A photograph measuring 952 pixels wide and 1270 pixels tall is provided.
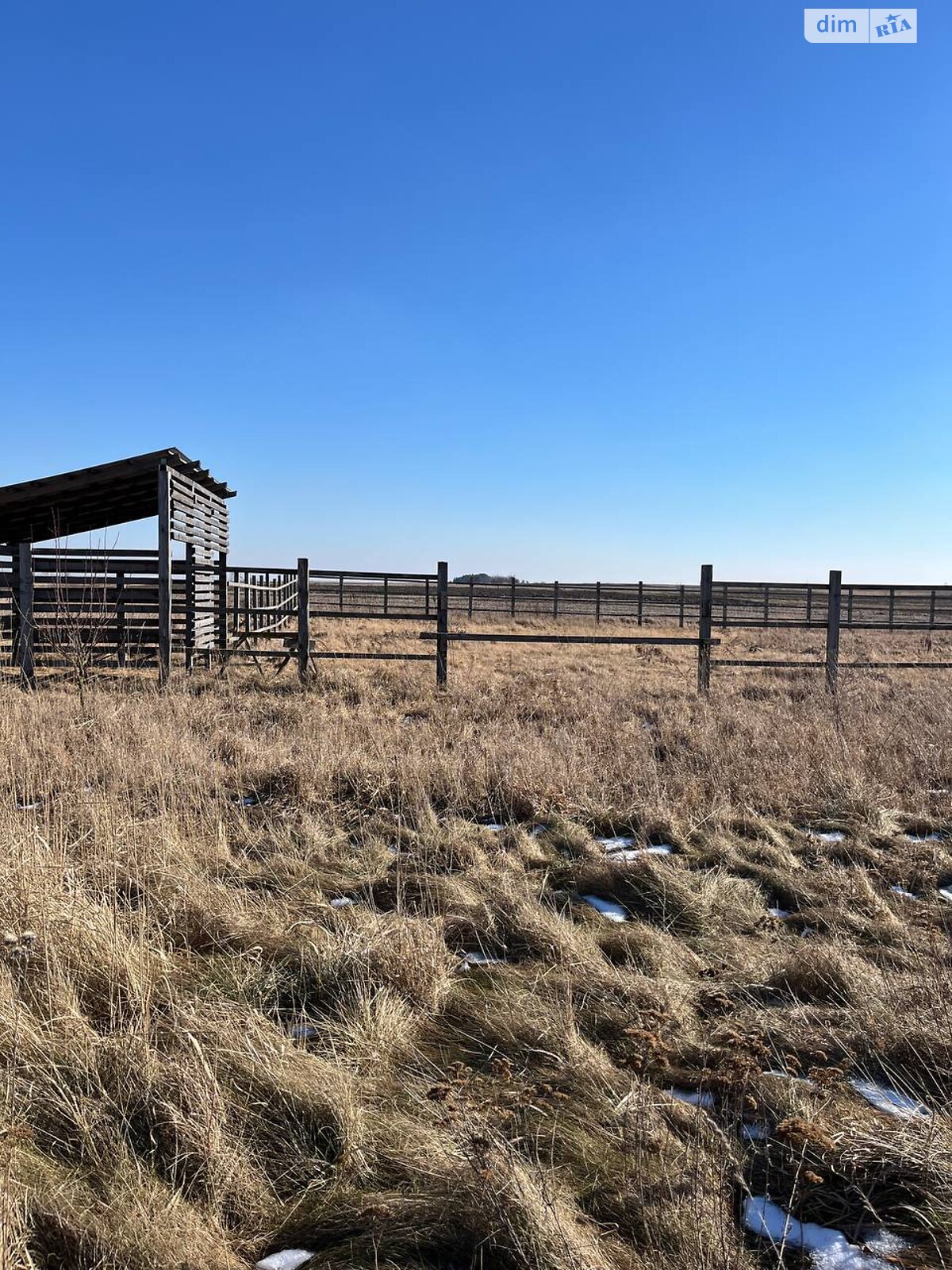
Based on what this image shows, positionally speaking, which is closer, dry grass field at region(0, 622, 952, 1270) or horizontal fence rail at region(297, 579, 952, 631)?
dry grass field at region(0, 622, 952, 1270)

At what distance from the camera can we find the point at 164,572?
1066 centimetres

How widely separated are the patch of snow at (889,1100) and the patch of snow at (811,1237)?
1.55ft

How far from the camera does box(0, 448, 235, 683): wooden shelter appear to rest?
10438mm

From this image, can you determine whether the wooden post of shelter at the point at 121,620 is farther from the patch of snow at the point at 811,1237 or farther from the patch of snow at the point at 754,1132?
the patch of snow at the point at 811,1237

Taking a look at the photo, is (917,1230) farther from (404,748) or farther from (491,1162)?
(404,748)

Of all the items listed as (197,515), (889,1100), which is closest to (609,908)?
(889,1100)

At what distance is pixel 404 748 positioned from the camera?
6617 millimetres

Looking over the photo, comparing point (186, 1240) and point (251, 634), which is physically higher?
point (251, 634)

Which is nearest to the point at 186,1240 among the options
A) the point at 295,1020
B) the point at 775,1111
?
the point at 295,1020

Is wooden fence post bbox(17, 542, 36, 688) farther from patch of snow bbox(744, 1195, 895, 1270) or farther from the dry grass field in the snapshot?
patch of snow bbox(744, 1195, 895, 1270)

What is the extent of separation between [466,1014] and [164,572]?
30.5ft

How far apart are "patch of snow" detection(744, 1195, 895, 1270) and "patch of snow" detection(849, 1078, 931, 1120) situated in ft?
1.55

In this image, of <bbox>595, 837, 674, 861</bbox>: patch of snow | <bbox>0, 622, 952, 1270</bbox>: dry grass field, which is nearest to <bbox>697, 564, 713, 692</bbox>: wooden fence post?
<bbox>0, 622, 952, 1270</bbox>: dry grass field

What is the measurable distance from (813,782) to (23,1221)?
17.8 feet
